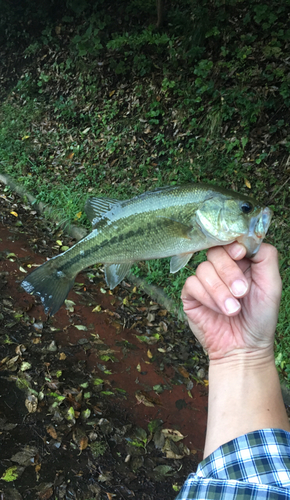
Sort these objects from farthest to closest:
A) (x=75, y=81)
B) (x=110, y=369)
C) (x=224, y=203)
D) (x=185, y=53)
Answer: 1. (x=75, y=81)
2. (x=185, y=53)
3. (x=110, y=369)
4. (x=224, y=203)

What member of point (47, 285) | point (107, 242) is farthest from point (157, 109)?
point (47, 285)

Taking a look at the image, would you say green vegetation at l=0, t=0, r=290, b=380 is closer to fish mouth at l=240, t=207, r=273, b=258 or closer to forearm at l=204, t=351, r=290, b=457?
forearm at l=204, t=351, r=290, b=457

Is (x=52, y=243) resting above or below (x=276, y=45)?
below

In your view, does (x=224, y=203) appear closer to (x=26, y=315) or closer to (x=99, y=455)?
(x=99, y=455)

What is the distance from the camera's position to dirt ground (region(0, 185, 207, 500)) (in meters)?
3.20

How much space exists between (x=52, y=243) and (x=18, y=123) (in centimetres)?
554

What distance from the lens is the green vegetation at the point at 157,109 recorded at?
5.84 m

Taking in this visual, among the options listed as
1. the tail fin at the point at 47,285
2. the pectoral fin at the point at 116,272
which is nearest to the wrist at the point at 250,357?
the pectoral fin at the point at 116,272

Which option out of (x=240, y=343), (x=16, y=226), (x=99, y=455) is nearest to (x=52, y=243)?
(x=16, y=226)

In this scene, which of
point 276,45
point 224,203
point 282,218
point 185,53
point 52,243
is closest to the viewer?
point 224,203

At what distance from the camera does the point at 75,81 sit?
32.3 ft

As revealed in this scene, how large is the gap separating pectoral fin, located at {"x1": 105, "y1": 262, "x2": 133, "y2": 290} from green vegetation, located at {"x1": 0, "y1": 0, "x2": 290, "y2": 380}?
2950 mm

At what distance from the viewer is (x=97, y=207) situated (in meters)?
2.39

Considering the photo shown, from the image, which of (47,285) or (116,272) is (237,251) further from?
(47,285)
